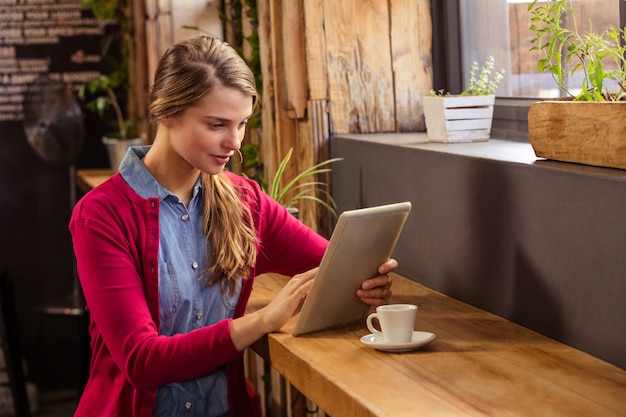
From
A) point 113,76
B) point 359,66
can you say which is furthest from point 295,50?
point 113,76

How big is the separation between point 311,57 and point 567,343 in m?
1.38

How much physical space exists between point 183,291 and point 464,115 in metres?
0.94

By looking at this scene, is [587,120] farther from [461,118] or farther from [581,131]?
[461,118]

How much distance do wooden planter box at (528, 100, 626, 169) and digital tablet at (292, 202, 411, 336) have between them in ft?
1.01

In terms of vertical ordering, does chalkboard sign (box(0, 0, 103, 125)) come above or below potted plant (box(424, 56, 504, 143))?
above

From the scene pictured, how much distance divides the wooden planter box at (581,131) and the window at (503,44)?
0.47 metres

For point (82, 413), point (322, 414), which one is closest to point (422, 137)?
point (322, 414)

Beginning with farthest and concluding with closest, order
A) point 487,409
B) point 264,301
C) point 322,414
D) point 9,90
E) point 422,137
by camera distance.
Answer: point 9,90, point 322,414, point 422,137, point 264,301, point 487,409

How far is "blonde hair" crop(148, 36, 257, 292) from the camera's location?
1936 mm

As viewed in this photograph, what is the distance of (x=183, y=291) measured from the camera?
2012mm

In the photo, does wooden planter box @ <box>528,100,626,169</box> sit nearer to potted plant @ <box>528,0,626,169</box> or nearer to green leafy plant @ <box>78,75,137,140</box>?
potted plant @ <box>528,0,626,169</box>

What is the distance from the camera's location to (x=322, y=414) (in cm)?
288

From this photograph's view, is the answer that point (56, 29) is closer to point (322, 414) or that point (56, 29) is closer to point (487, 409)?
point (322, 414)

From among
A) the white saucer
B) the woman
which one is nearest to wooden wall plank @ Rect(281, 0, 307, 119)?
the woman
